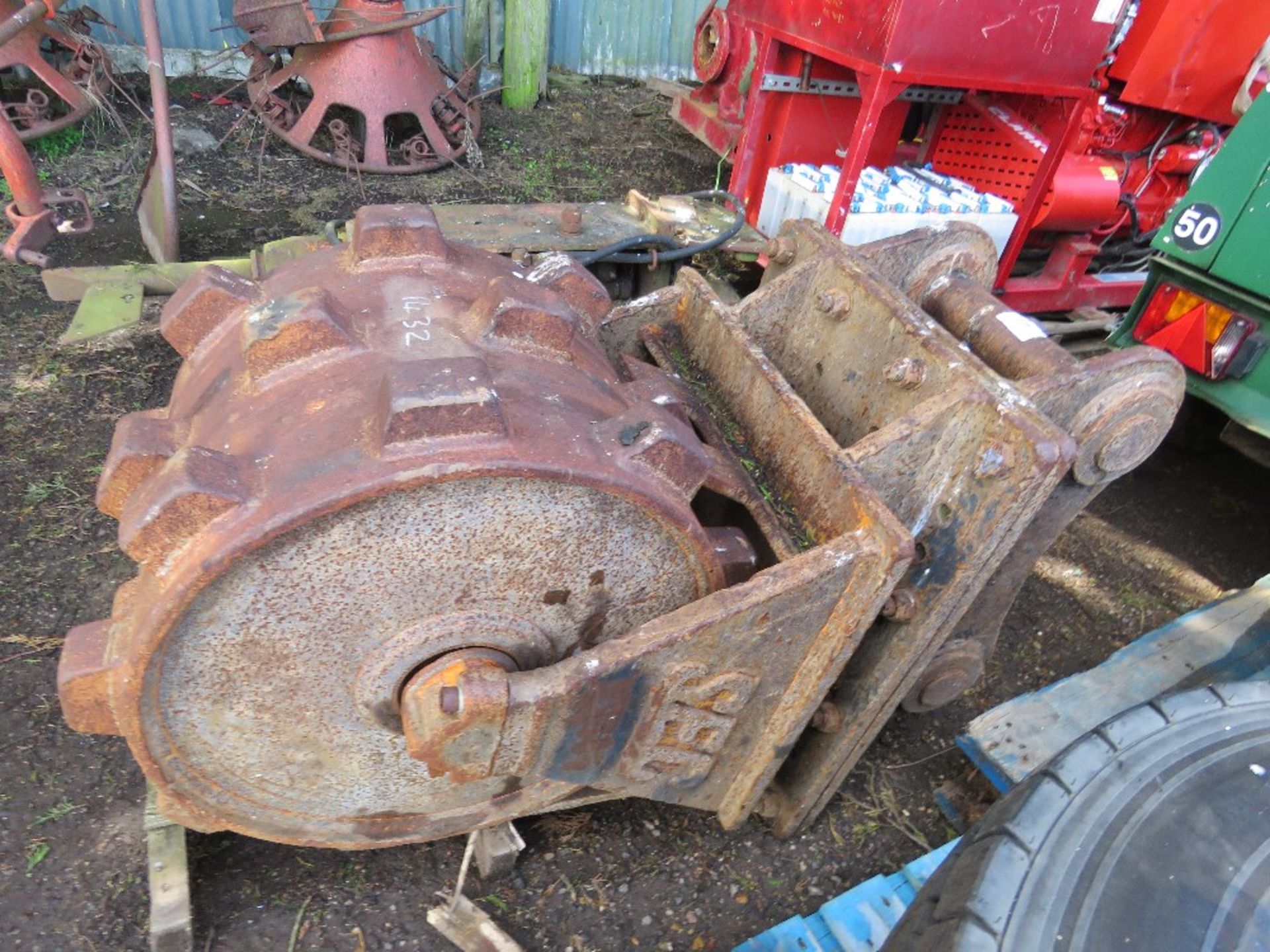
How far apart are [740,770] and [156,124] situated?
3.44 m

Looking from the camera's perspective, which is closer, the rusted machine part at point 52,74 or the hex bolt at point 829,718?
the hex bolt at point 829,718

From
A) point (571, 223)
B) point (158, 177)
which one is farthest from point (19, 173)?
point (571, 223)

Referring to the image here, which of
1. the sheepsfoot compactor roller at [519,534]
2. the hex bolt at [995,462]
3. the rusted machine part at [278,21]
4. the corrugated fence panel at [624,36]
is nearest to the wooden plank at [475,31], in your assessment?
the corrugated fence panel at [624,36]

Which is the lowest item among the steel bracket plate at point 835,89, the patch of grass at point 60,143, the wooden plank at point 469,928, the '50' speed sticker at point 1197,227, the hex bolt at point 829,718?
the patch of grass at point 60,143

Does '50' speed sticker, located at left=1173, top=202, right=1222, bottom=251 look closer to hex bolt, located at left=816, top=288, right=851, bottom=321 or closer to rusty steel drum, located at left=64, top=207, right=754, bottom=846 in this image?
hex bolt, located at left=816, top=288, right=851, bottom=321

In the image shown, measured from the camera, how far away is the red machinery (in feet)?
11.4

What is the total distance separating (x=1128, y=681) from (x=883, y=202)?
2.45 metres

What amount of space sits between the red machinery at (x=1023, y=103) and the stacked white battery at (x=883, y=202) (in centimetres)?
12

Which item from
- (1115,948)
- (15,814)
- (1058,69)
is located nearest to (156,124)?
(15,814)

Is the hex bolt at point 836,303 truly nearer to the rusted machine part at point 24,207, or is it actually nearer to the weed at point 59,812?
the weed at point 59,812

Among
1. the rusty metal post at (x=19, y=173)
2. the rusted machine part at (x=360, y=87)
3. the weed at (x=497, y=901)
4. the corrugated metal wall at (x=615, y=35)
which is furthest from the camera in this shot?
the corrugated metal wall at (x=615, y=35)

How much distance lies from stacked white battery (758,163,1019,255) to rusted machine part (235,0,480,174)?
2328 millimetres

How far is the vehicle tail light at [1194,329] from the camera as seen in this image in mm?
2846

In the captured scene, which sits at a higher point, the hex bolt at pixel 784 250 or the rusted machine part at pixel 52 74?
the hex bolt at pixel 784 250
